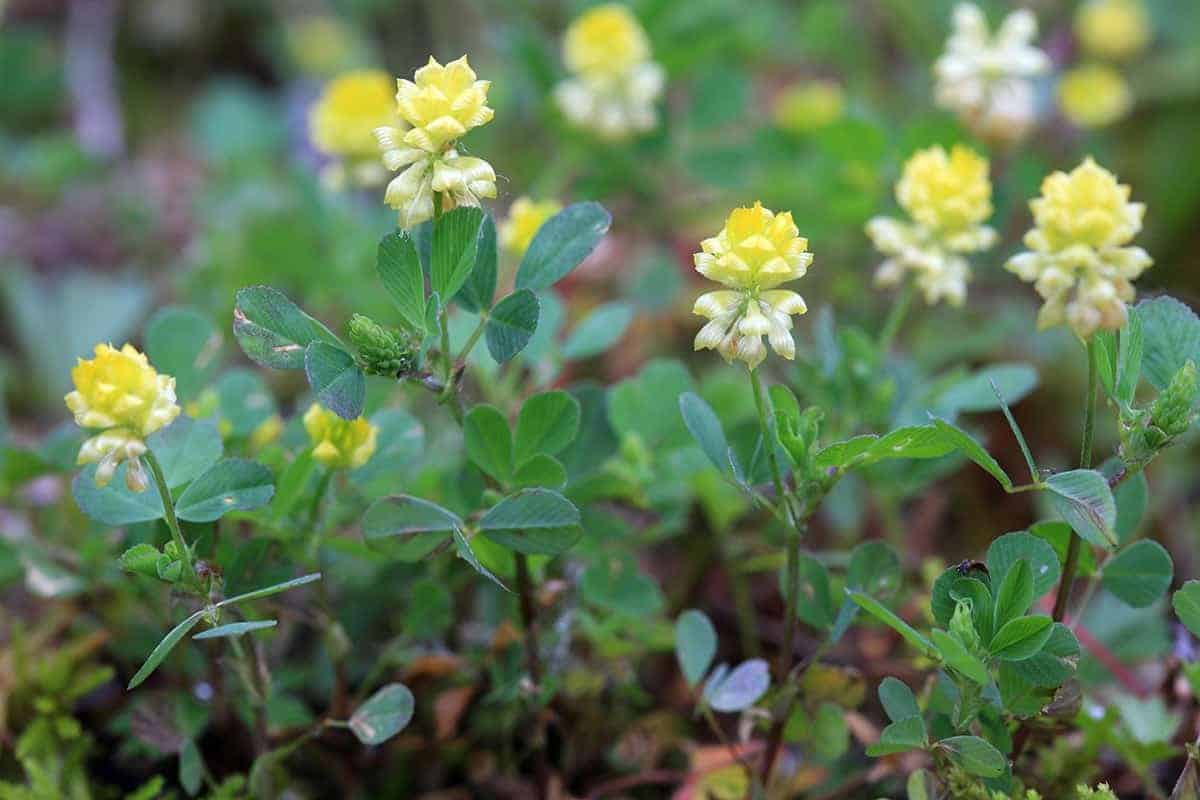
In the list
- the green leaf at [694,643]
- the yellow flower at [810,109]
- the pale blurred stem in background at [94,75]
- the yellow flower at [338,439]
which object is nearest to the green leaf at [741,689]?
the green leaf at [694,643]

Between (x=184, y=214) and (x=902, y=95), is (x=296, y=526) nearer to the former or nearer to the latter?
(x=184, y=214)

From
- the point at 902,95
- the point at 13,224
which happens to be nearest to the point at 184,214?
the point at 13,224

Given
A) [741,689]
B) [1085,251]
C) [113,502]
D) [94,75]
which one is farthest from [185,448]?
[94,75]

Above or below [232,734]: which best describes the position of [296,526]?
above

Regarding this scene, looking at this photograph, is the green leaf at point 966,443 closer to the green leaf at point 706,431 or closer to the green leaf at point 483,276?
the green leaf at point 706,431

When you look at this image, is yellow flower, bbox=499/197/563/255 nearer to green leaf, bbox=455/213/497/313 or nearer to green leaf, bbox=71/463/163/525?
green leaf, bbox=455/213/497/313
